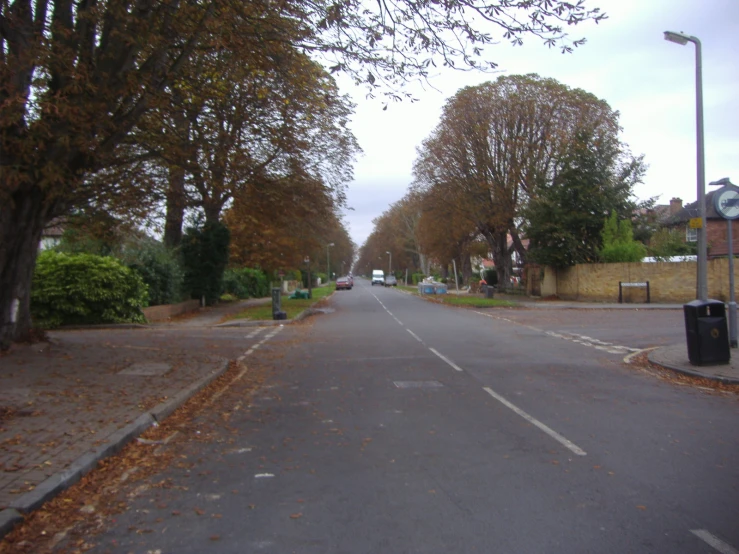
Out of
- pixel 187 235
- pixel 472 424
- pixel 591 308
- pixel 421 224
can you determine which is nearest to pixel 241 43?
pixel 472 424

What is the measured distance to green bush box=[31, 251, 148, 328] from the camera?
19500mm

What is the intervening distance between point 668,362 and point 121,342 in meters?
12.1

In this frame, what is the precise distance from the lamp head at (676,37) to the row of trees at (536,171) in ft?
70.1

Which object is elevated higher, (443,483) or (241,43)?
(241,43)

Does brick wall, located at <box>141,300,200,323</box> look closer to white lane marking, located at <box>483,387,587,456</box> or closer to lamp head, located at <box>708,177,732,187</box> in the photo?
white lane marking, located at <box>483,387,587,456</box>

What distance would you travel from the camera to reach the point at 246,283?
4431cm

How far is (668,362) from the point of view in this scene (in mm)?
12211

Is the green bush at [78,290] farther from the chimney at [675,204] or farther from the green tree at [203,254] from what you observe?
the chimney at [675,204]

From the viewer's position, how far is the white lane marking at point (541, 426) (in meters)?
6.44

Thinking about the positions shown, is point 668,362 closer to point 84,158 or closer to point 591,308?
point 84,158

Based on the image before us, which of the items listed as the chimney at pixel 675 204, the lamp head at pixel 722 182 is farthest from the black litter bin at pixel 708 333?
the chimney at pixel 675 204

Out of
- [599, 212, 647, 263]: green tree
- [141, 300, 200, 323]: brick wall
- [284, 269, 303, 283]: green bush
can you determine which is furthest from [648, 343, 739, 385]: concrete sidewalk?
[284, 269, 303, 283]: green bush

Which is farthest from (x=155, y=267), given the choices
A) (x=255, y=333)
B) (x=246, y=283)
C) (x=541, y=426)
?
(x=246, y=283)

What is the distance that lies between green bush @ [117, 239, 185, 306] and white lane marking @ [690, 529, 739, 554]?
20973mm
